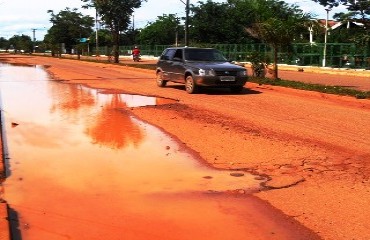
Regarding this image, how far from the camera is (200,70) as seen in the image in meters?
14.2

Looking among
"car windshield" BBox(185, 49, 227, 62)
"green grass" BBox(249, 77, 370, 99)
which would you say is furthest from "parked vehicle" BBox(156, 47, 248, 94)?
"green grass" BBox(249, 77, 370, 99)

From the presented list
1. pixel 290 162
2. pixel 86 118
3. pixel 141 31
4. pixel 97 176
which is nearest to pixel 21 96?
pixel 86 118

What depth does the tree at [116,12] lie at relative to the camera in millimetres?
37188

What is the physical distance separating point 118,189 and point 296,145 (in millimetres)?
3249

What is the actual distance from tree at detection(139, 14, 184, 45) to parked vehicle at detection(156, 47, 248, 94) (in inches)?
2313

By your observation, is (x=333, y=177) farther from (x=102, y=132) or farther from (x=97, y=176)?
(x=102, y=132)

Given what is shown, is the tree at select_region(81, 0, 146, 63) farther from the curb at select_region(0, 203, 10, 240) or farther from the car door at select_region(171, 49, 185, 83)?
the curb at select_region(0, 203, 10, 240)

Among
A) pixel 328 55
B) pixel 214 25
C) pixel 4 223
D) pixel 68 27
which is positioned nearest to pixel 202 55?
pixel 4 223

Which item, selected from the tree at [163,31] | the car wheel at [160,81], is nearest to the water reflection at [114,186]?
the car wheel at [160,81]

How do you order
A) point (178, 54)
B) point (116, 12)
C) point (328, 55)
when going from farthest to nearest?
1. point (116, 12)
2. point (328, 55)
3. point (178, 54)

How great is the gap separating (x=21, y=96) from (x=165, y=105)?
5.23m

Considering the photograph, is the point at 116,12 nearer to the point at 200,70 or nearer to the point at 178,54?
the point at 178,54

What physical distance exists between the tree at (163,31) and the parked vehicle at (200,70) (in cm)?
5874

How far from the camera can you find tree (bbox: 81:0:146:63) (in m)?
37.2
